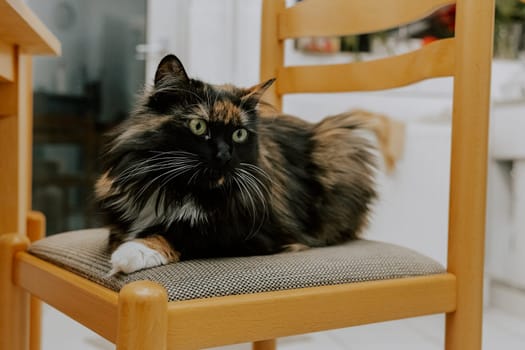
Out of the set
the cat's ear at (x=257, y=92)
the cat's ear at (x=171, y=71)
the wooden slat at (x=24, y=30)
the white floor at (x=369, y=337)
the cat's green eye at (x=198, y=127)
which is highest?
the wooden slat at (x=24, y=30)

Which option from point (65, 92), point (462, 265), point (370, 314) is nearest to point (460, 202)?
point (462, 265)

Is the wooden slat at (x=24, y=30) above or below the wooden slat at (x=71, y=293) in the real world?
above

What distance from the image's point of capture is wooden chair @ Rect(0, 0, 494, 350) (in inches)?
26.8

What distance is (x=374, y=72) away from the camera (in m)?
1.14

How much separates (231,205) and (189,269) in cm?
12

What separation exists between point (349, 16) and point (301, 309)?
0.66 meters

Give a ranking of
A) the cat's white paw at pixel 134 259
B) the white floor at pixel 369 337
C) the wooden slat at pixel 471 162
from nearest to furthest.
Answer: the cat's white paw at pixel 134 259
the wooden slat at pixel 471 162
the white floor at pixel 369 337

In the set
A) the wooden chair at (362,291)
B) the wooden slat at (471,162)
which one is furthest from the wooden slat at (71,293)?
the wooden slat at (471,162)

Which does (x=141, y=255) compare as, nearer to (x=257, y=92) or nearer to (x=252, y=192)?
(x=252, y=192)

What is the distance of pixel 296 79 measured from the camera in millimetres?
1300

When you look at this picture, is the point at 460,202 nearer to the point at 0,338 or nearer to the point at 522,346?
the point at 0,338

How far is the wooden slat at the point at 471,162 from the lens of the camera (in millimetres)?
862

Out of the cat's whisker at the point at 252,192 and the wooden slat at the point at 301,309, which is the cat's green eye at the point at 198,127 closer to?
the cat's whisker at the point at 252,192

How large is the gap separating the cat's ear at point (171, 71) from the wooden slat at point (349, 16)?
0.44 metres
